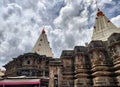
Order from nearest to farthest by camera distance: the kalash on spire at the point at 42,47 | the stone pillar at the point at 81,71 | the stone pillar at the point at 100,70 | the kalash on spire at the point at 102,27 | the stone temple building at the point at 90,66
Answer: the stone pillar at the point at 100,70, the stone temple building at the point at 90,66, the stone pillar at the point at 81,71, the kalash on spire at the point at 102,27, the kalash on spire at the point at 42,47

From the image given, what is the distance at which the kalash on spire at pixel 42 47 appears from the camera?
44.1m

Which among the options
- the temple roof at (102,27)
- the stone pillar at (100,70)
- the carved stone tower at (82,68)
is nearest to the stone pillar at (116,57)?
the stone pillar at (100,70)

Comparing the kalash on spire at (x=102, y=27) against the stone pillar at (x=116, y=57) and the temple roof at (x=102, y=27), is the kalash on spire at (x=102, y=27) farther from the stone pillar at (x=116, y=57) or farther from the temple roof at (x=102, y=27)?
the stone pillar at (x=116, y=57)

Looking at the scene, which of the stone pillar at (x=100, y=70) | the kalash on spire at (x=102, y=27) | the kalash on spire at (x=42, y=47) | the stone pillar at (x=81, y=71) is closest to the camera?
the stone pillar at (x=100, y=70)

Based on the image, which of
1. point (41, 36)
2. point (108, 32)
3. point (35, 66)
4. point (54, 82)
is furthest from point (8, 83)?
point (41, 36)

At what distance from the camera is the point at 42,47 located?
45375 millimetres

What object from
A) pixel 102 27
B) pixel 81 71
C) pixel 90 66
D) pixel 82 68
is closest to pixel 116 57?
pixel 90 66

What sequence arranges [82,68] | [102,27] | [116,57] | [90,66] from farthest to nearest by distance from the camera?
1. [102,27]
2. [90,66]
3. [82,68]
4. [116,57]

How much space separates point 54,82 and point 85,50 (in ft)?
13.1

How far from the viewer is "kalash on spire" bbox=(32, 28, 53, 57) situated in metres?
44.1

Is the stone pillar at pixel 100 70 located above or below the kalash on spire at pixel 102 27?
below

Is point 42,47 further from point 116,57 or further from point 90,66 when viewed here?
point 116,57

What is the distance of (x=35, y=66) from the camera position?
3541cm

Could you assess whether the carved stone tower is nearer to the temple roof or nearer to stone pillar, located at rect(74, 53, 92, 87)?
stone pillar, located at rect(74, 53, 92, 87)
